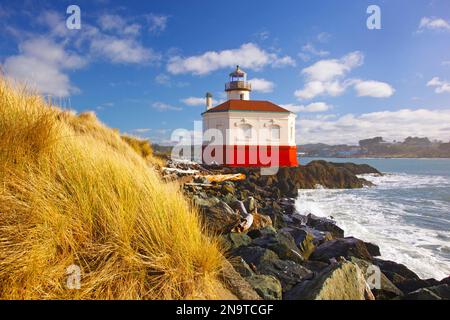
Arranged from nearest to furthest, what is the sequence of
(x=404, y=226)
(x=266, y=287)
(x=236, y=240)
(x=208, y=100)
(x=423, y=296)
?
(x=266, y=287) → (x=423, y=296) → (x=236, y=240) → (x=404, y=226) → (x=208, y=100)

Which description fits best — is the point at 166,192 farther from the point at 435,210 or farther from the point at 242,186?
the point at 435,210

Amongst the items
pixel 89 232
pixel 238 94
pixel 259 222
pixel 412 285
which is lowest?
pixel 412 285

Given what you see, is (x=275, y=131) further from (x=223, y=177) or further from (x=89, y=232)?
(x=89, y=232)

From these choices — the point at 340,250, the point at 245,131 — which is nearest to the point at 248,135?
the point at 245,131

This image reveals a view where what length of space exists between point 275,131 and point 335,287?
1984 centimetres

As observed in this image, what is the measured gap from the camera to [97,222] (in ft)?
7.71

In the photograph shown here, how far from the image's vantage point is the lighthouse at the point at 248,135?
20.9m

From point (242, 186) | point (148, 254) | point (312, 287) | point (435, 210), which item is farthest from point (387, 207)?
point (148, 254)

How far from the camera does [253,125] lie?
843 inches

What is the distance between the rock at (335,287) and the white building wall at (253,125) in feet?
60.1

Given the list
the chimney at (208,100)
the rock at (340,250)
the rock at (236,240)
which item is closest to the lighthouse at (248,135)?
the chimney at (208,100)

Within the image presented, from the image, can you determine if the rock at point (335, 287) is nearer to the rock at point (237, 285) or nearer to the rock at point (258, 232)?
the rock at point (237, 285)
